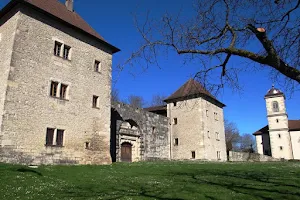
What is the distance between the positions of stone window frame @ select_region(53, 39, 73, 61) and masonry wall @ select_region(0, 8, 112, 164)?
169mm

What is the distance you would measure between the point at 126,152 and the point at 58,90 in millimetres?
9437

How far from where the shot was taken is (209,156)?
90.7ft

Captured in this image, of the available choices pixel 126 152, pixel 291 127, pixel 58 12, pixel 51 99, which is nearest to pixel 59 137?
pixel 51 99

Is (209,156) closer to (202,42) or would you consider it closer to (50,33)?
(50,33)

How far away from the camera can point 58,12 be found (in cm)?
1702

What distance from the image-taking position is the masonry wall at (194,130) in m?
27.5

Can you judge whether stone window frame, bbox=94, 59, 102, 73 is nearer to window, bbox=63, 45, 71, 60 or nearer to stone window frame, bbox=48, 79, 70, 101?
window, bbox=63, 45, 71, 60

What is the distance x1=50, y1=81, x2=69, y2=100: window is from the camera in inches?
610

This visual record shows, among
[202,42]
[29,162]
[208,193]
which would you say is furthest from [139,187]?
[29,162]

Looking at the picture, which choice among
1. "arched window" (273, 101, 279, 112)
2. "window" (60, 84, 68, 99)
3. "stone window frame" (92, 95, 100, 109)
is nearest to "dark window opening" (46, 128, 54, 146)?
"window" (60, 84, 68, 99)

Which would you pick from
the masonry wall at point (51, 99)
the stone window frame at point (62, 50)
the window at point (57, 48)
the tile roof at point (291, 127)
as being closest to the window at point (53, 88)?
the masonry wall at point (51, 99)

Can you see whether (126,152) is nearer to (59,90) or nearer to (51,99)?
(59,90)

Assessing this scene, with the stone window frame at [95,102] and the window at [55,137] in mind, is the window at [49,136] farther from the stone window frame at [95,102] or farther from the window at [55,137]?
the stone window frame at [95,102]

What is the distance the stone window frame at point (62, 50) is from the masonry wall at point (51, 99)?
169mm
